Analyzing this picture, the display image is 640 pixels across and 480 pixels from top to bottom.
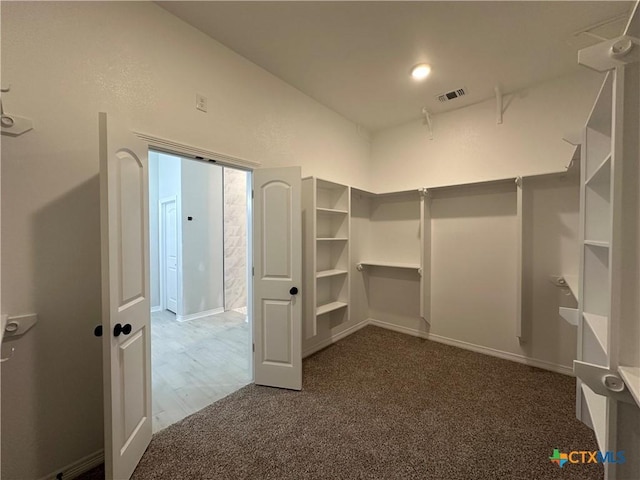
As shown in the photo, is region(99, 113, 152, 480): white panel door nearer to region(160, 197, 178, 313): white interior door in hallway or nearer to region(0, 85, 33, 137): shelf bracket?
region(0, 85, 33, 137): shelf bracket

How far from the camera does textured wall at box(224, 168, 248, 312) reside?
4.94 m

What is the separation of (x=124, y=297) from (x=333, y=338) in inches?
100

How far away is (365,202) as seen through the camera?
13.1ft

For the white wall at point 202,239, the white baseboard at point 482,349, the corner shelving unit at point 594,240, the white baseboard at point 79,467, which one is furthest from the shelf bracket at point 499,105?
the white baseboard at point 79,467

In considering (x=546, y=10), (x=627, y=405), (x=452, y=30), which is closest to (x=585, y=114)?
(x=546, y=10)

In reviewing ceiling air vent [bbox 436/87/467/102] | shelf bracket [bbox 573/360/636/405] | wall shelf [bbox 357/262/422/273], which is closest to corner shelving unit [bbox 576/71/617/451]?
shelf bracket [bbox 573/360/636/405]

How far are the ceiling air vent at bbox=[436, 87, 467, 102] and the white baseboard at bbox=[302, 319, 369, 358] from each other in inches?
126

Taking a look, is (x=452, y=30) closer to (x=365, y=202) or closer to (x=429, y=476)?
(x=365, y=202)

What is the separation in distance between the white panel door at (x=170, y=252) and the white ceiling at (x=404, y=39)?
10.8 feet

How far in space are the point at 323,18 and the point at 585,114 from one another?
2674mm

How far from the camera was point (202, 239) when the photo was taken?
15.2ft

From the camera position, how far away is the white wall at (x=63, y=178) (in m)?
1.36

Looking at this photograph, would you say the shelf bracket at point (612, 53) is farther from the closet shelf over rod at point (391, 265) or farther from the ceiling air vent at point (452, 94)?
the closet shelf over rod at point (391, 265)

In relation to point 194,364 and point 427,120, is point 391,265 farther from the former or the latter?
point 194,364
